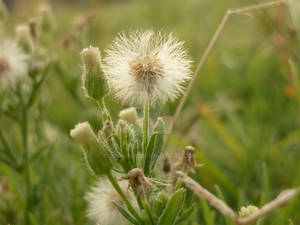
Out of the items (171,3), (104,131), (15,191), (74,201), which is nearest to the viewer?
(104,131)

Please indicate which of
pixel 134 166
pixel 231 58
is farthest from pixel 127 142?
pixel 231 58

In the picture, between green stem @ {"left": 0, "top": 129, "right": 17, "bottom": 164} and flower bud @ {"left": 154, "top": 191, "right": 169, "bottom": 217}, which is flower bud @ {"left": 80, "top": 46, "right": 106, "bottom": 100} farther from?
green stem @ {"left": 0, "top": 129, "right": 17, "bottom": 164}

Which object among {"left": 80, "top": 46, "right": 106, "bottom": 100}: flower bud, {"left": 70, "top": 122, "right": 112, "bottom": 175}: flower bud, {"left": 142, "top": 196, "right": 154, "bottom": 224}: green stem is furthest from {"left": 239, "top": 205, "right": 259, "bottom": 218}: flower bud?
{"left": 80, "top": 46, "right": 106, "bottom": 100}: flower bud

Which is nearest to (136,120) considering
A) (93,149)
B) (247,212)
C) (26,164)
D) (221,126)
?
(93,149)

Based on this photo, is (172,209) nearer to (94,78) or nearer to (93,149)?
(93,149)

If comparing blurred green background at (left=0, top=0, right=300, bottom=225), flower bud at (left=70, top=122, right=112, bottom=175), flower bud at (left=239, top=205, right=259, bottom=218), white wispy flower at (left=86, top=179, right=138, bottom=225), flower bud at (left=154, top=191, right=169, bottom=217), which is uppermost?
flower bud at (left=70, top=122, right=112, bottom=175)

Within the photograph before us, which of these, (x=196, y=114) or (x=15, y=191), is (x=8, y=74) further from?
(x=196, y=114)
